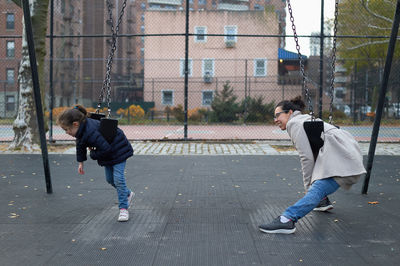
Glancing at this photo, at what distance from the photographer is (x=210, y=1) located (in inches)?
2670

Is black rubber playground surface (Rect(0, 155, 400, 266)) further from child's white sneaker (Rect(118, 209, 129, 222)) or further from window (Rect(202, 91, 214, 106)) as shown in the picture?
window (Rect(202, 91, 214, 106))

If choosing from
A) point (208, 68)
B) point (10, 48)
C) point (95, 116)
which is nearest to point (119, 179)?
point (95, 116)

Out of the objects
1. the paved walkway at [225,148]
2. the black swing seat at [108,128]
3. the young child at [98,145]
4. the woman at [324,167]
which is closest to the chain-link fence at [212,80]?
the paved walkway at [225,148]

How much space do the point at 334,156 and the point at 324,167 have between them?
0.43 feet

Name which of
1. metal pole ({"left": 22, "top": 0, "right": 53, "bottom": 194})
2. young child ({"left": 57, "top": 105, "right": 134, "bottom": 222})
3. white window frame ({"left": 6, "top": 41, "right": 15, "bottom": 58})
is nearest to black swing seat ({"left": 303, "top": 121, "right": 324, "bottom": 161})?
young child ({"left": 57, "top": 105, "right": 134, "bottom": 222})

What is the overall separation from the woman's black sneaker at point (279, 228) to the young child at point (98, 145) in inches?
54.5

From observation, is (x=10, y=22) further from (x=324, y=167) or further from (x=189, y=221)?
(x=324, y=167)

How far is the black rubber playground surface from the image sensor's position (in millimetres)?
3338

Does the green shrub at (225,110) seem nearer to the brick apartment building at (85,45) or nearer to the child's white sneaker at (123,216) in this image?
the brick apartment building at (85,45)

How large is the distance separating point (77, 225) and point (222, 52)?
27228 millimetres

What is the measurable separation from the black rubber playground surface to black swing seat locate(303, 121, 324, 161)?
2.64 ft

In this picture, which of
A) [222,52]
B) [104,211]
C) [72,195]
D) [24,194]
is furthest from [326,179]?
[222,52]

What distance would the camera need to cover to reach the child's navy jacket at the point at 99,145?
13.8 ft

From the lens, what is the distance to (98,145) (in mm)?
4195
